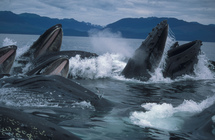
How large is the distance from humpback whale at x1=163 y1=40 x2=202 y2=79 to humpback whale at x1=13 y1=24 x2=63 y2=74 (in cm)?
411

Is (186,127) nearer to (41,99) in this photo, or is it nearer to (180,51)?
(41,99)

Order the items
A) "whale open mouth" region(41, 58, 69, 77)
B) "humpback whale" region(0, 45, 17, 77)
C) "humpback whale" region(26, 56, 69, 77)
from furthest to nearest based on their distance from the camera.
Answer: "humpback whale" region(0, 45, 17, 77)
"whale open mouth" region(41, 58, 69, 77)
"humpback whale" region(26, 56, 69, 77)

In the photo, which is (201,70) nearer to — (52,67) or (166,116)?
(52,67)

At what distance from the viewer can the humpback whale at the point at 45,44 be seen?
9891mm

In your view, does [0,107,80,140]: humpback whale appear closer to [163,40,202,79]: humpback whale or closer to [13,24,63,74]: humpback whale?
[13,24,63,74]: humpback whale

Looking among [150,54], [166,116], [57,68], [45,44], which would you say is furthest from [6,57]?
[150,54]

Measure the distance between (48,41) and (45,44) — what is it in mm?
147

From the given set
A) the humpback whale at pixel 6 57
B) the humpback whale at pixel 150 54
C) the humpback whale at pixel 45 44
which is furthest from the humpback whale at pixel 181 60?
the humpback whale at pixel 6 57

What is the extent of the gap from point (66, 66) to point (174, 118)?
3.65 m

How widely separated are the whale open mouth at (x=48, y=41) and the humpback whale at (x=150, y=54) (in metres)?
2.75

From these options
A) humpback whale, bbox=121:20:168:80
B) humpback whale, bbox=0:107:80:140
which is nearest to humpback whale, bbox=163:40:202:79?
humpback whale, bbox=121:20:168:80

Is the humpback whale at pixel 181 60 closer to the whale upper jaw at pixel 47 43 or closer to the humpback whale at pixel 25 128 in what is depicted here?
the whale upper jaw at pixel 47 43

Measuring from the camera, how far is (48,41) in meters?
9.97

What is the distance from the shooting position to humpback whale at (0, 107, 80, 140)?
2.61 meters
